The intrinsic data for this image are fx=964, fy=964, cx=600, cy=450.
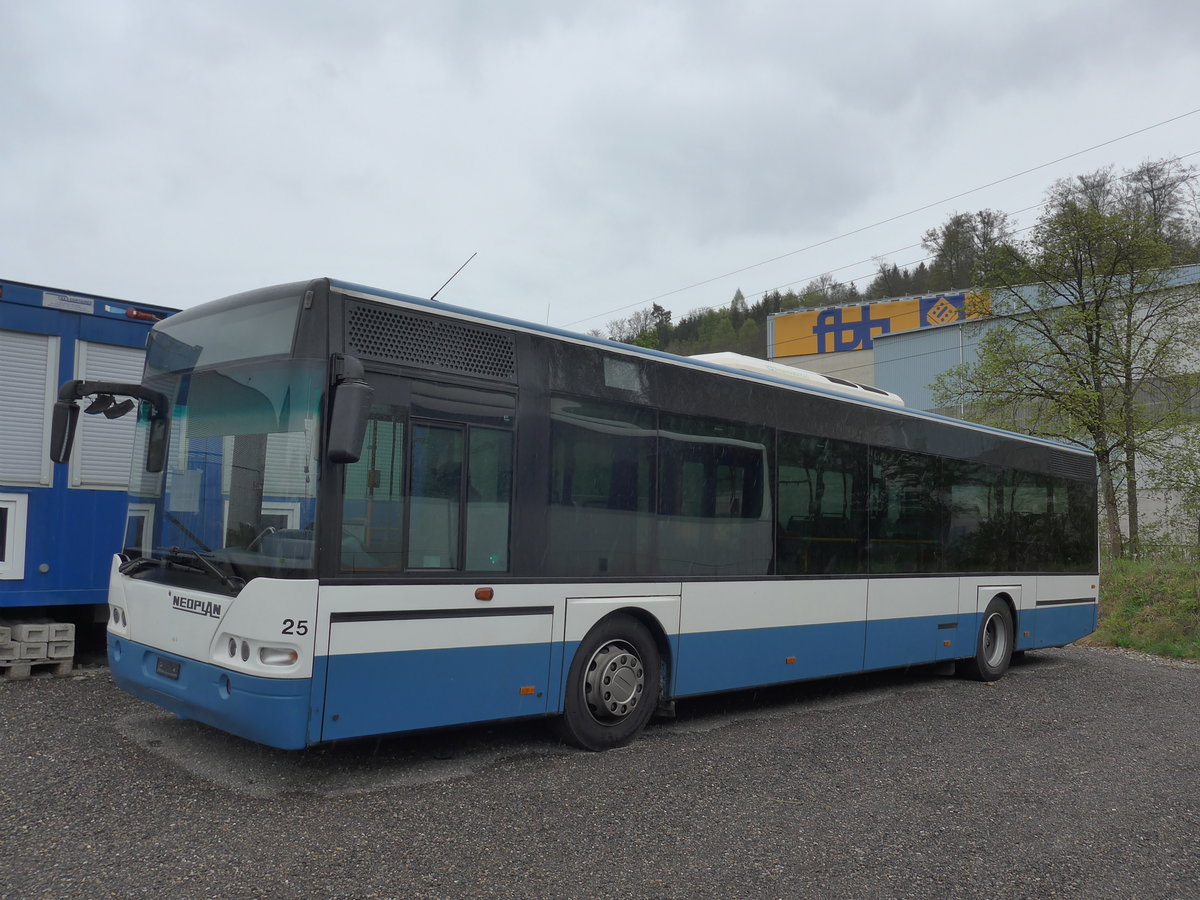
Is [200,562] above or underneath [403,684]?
above

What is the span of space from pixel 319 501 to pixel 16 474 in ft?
14.3

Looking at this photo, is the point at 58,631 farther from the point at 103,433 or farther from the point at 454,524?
the point at 454,524

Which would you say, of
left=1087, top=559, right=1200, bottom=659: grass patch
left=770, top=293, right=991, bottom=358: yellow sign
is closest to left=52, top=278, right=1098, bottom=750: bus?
left=1087, top=559, right=1200, bottom=659: grass patch

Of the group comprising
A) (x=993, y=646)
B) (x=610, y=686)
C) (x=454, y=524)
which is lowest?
(x=993, y=646)

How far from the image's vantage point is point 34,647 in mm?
7906

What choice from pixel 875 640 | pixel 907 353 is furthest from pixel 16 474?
pixel 907 353

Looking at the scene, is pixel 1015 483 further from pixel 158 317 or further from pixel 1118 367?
pixel 1118 367

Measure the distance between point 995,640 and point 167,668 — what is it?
9.18m

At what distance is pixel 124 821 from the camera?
187 inches

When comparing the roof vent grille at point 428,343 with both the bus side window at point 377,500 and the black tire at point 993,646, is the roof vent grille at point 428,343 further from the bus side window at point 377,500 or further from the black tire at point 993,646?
the black tire at point 993,646

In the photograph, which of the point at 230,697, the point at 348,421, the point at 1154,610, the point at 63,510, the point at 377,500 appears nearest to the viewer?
the point at 348,421

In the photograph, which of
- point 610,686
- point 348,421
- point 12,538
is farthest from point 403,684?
point 12,538

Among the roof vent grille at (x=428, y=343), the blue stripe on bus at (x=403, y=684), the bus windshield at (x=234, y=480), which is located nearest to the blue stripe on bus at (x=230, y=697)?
the blue stripe on bus at (x=403, y=684)

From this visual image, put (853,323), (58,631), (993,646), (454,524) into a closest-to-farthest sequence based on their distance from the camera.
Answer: (454,524) → (58,631) → (993,646) → (853,323)
